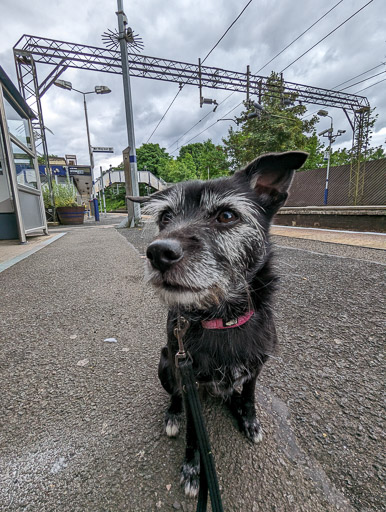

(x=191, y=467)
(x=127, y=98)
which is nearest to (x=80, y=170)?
(x=127, y=98)

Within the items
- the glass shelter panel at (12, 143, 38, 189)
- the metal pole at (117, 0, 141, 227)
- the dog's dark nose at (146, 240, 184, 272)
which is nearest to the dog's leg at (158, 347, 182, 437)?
the dog's dark nose at (146, 240, 184, 272)

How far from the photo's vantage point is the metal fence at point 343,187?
1559 cm

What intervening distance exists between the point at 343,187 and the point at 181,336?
70.0ft

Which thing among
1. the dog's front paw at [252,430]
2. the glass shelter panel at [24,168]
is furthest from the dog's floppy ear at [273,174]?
the glass shelter panel at [24,168]

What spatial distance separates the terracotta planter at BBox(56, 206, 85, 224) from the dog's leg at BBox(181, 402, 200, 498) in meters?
14.6

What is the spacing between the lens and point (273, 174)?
5.04 ft

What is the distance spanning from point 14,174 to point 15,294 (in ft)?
14.3

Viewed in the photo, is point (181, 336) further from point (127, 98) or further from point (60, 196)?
point (60, 196)

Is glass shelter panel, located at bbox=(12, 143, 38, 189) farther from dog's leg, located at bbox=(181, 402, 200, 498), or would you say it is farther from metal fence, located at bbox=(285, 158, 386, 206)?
metal fence, located at bbox=(285, 158, 386, 206)

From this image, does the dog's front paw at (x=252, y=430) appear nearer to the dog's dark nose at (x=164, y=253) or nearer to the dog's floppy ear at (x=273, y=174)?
the dog's dark nose at (x=164, y=253)

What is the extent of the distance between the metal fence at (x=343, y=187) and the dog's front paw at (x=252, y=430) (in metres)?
14.0

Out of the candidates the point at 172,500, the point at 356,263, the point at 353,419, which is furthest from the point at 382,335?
the point at 356,263

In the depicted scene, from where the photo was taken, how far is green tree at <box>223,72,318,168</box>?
62.6ft

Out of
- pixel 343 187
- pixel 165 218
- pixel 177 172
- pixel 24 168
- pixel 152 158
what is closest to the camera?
pixel 165 218
